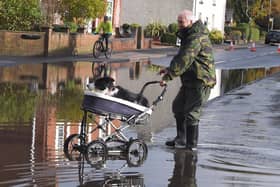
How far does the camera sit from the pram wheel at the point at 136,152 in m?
10.5

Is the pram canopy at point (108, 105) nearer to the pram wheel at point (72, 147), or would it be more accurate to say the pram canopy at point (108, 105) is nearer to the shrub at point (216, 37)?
the pram wheel at point (72, 147)

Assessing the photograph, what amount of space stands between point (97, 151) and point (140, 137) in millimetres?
2483

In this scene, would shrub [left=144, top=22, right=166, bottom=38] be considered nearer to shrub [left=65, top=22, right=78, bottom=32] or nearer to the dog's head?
shrub [left=65, top=22, right=78, bottom=32]

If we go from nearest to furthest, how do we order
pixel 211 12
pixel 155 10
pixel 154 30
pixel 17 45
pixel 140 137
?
pixel 140 137
pixel 17 45
pixel 154 30
pixel 155 10
pixel 211 12

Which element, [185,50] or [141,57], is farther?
[141,57]

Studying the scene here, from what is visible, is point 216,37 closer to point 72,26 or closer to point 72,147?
point 72,26

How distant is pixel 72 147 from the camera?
1079 cm

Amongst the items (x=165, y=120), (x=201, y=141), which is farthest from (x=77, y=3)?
(x=201, y=141)

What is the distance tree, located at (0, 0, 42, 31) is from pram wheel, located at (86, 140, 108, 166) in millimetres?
22509

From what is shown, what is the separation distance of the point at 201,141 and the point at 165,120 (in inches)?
109

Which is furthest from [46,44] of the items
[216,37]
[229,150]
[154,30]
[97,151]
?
[216,37]

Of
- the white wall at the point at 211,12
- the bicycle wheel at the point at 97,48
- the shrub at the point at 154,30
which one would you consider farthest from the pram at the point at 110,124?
the white wall at the point at 211,12

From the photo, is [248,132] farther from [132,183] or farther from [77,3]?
[77,3]

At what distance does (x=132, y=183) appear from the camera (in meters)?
9.12
